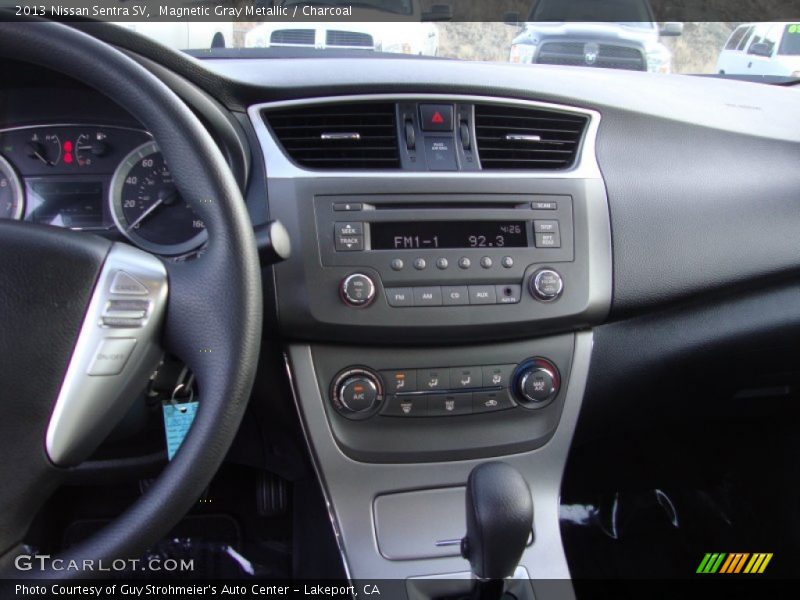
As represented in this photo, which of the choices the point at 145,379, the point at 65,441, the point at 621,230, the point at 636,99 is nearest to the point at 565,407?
the point at 621,230

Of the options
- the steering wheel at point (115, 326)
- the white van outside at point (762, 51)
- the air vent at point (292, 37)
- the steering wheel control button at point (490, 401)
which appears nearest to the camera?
the steering wheel at point (115, 326)

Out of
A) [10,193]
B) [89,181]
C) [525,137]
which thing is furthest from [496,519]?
[10,193]

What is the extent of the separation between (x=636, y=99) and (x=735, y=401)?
808 mm

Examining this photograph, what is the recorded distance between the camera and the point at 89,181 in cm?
146

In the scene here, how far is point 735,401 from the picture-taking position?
1970mm

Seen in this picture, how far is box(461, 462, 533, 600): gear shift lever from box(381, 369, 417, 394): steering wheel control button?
0.27m

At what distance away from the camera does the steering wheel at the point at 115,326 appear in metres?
1.03

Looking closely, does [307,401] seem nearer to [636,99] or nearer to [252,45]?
[252,45]

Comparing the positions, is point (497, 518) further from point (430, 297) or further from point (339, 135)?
point (339, 135)

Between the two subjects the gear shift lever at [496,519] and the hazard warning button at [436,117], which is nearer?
the gear shift lever at [496,519]

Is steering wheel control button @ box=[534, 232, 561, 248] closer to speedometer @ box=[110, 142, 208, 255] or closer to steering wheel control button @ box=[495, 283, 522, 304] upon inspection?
steering wheel control button @ box=[495, 283, 522, 304]

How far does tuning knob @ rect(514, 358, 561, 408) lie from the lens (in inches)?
64.6

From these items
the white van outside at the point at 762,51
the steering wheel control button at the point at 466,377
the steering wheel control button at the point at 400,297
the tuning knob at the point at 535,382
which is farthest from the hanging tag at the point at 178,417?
the white van outside at the point at 762,51

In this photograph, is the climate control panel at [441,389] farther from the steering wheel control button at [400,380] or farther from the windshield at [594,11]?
the windshield at [594,11]
